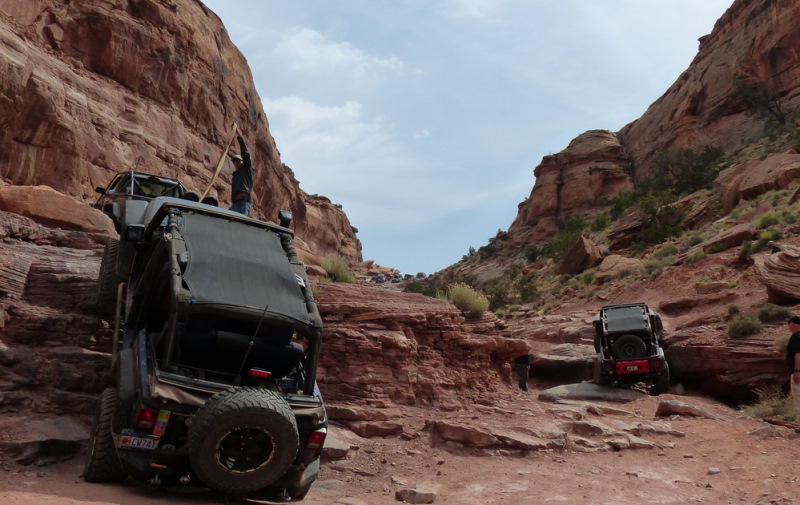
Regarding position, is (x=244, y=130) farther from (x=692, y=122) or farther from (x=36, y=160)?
(x=692, y=122)

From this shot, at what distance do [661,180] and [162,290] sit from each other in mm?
45467

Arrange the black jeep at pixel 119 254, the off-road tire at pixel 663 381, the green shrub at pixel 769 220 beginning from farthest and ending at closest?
1. the green shrub at pixel 769 220
2. the off-road tire at pixel 663 381
3. the black jeep at pixel 119 254

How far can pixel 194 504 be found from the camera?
16.2 feet

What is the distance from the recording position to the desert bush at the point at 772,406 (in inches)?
418

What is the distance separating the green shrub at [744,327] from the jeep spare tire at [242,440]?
1299cm

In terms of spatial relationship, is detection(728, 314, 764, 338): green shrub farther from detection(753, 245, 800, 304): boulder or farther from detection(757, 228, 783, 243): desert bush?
detection(757, 228, 783, 243): desert bush

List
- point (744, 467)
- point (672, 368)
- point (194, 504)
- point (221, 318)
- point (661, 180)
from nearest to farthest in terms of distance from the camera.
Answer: point (194, 504) < point (221, 318) < point (744, 467) < point (672, 368) < point (661, 180)

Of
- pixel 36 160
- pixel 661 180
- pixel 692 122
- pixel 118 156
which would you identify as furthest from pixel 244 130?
pixel 692 122

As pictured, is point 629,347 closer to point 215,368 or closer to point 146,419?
point 215,368

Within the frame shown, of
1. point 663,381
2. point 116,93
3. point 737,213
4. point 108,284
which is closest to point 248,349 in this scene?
point 108,284

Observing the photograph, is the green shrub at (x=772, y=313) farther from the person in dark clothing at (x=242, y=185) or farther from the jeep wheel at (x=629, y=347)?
the person in dark clothing at (x=242, y=185)

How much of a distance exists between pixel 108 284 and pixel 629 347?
12.3 metres

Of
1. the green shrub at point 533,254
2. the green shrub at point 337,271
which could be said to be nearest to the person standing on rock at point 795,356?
the green shrub at point 337,271

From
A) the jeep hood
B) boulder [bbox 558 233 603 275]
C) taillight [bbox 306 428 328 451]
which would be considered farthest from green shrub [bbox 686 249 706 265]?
taillight [bbox 306 428 328 451]
